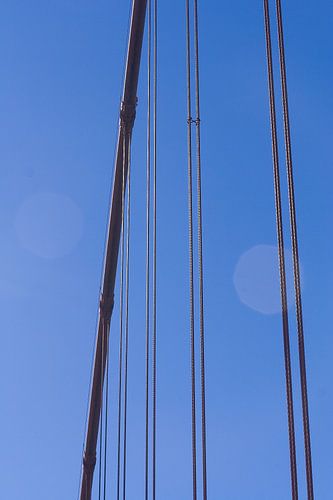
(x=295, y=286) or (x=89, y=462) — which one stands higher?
(x=89, y=462)

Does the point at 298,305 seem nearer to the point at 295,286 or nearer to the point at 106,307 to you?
the point at 295,286

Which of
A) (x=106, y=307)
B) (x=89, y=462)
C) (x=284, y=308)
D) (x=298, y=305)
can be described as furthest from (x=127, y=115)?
(x=298, y=305)

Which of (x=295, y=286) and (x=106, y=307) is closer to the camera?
(x=295, y=286)

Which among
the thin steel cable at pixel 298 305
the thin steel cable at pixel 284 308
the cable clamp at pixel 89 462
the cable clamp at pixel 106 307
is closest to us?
the thin steel cable at pixel 298 305

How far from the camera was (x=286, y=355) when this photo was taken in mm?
4559

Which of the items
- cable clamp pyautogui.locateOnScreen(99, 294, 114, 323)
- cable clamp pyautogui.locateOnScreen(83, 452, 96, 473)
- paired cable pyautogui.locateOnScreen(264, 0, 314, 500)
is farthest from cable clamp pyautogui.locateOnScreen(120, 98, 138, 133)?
cable clamp pyautogui.locateOnScreen(83, 452, 96, 473)

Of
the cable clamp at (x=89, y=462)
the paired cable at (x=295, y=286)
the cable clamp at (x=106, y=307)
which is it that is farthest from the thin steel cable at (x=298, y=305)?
the cable clamp at (x=89, y=462)

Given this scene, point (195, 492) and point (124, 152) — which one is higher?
point (124, 152)

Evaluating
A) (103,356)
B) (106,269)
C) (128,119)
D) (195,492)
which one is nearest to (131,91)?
(128,119)

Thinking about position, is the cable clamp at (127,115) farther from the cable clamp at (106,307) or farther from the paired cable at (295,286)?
the paired cable at (295,286)

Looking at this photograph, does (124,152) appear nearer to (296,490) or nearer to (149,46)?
(149,46)

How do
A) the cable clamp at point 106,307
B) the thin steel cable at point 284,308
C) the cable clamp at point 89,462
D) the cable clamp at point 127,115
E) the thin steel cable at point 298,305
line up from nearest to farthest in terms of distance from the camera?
the thin steel cable at point 298,305, the thin steel cable at point 284,308, the cable clamp at point 127,115, the cable clamp at point 106,307, the cable clamp at point 89,462

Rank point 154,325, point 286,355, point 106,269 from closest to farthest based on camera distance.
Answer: point 286,355
point 154,325
point 106,269

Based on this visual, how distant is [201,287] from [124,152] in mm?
6822
